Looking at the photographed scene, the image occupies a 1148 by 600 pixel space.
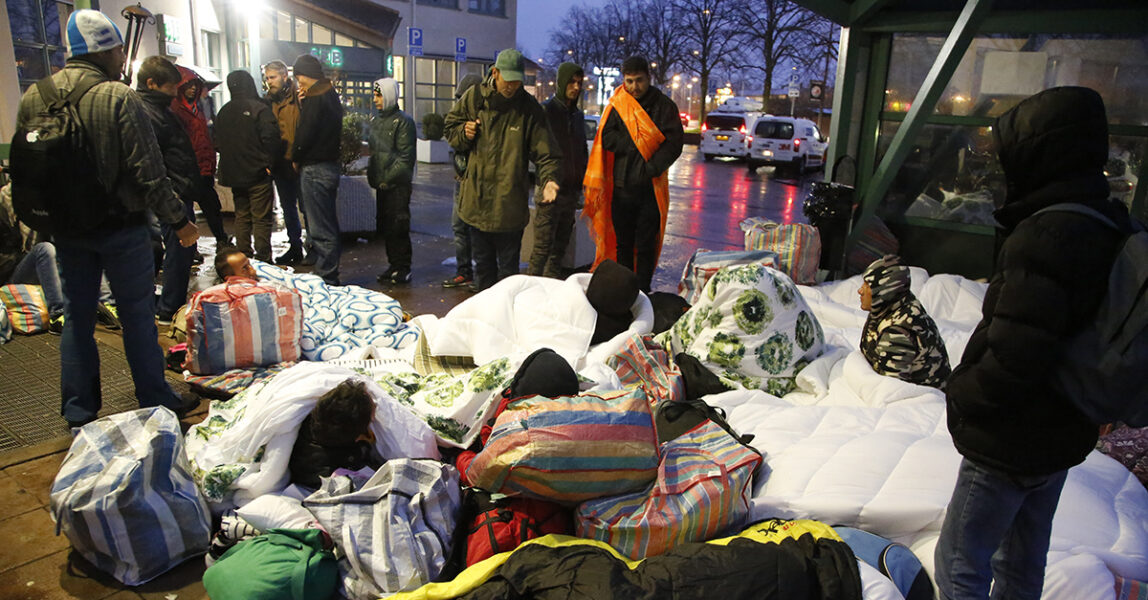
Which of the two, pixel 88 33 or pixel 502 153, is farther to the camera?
pixel 502 153

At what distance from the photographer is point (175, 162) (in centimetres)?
549

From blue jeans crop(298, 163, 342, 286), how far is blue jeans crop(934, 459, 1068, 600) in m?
5.05

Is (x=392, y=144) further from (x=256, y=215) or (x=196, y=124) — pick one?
(x=196, y=124)

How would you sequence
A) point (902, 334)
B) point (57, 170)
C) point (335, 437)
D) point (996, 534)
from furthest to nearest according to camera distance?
point (902, 334) < point (57, 170) < point (335, 437) < point (996, 534)

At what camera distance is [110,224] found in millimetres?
3416

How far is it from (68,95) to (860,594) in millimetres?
3578

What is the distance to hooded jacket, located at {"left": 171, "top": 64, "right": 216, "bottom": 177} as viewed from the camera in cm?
632

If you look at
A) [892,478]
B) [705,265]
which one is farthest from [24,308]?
[892,478]

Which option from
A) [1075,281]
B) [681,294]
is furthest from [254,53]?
[1075,281]

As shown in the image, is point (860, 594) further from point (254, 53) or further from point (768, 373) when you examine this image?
point (254, 53)

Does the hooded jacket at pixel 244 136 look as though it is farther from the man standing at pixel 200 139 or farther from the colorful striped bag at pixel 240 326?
the colorful striped bag at pixel 240 326

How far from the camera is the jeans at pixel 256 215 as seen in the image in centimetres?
661

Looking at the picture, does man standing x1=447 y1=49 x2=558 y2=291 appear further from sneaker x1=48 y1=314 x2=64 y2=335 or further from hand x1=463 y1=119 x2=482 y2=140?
sneaker x1=48 y1=314 x2=64 y2=335

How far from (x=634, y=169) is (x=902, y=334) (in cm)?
249
